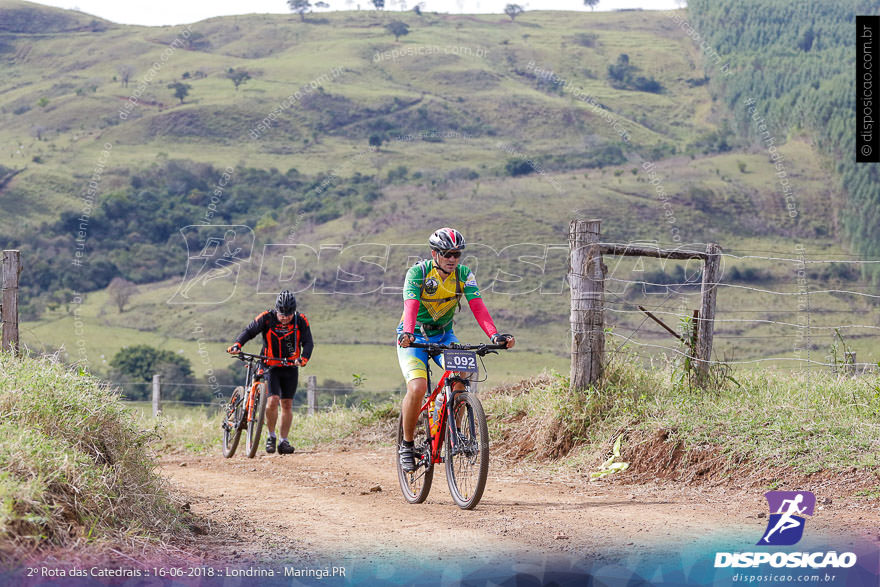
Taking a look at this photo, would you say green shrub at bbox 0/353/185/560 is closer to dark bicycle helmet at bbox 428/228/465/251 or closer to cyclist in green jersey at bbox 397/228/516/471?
cyclist in green jersey at bbox 397/228/516/471

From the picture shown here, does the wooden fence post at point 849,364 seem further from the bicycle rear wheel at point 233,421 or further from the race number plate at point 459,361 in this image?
the bicycle rear wheel at point 233,421

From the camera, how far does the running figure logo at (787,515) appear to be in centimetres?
600

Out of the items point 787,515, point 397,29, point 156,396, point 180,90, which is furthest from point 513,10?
point 787,515

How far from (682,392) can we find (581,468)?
135 centimetres

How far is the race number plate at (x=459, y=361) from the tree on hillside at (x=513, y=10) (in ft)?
461

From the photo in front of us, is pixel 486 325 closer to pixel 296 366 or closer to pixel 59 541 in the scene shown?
pixel 59 541

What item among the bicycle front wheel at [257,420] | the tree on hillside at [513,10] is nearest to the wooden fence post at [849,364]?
the bicycle front wheel at [257,420]

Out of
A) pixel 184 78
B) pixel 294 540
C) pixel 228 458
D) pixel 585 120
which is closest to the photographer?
pixel 294 540

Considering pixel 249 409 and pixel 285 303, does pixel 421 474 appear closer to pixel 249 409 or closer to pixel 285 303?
pixel 285 303

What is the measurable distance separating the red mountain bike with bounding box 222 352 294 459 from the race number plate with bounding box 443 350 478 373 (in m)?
4.35

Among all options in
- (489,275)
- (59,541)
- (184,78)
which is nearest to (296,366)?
(59,541)

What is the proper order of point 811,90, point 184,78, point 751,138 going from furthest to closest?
point 184,78
point 751,138
point 811,90

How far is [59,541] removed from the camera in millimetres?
5020

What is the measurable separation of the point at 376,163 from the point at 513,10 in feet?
214
